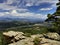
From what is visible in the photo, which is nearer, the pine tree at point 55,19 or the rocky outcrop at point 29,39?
the rocky outcrop at point 29,39

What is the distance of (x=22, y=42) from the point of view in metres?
38.4

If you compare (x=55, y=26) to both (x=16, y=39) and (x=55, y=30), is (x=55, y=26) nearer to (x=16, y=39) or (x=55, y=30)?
(x=55, y=30)

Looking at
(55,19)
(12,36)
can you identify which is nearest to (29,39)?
(12,36)

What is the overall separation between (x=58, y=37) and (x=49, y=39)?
174cm

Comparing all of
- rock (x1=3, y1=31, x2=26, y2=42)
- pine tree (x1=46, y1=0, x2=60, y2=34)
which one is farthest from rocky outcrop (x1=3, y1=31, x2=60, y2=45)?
pine tree (x1=46, y1=0, x2=60, y2=34)

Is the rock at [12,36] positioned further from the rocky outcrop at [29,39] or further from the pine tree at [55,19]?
the pine tree at [55,19]

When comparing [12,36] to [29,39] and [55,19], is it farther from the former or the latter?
[55,19]

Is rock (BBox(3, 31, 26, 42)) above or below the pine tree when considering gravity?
below

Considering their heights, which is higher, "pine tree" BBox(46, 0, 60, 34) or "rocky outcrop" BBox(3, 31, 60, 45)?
"pine tree" BBox(46, 0, 60, 34)

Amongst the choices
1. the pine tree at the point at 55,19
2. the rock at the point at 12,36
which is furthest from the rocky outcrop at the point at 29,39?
the pine tree at the point at 55,19

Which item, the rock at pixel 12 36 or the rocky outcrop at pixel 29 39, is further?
the rock at pixel 12 36

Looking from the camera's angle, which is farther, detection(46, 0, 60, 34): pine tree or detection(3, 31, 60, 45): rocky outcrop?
detection(46, 0, 60, 34): pine tree

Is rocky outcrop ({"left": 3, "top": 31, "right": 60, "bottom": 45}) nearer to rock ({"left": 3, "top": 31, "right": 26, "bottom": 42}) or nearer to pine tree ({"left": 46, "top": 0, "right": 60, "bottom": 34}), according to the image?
rock ({"left": 3, "top": 31, "right": 26, "bottom": 42})

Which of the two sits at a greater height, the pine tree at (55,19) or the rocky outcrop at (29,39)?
the pine tree at (55,19)
